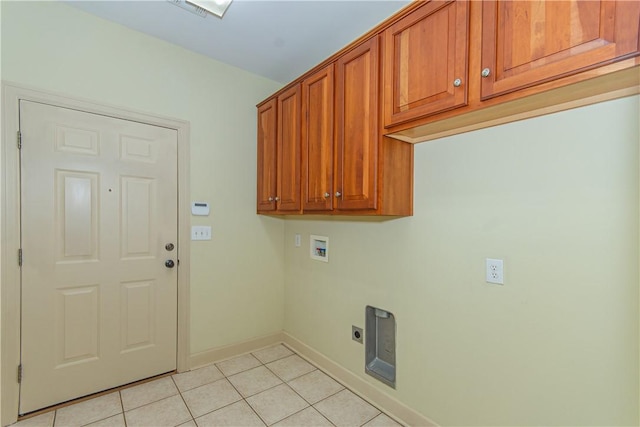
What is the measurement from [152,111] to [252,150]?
85cm

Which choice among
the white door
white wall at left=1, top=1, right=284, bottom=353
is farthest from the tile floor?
white wall at left=1, top=1, right=284, bottom=353

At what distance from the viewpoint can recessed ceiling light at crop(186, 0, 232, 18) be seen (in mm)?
1796

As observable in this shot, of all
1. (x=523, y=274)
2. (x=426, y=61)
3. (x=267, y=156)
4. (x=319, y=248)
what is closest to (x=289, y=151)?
(x=267, y=156)

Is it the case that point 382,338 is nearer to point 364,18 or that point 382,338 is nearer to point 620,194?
point 620,194

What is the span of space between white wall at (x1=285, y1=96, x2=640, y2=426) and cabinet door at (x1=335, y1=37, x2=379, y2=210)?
0.35m

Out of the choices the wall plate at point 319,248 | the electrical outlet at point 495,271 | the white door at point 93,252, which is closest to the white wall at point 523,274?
the electrical outlet at point 495,271

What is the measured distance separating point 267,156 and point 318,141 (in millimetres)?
Result: 759

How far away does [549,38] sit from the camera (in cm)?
105

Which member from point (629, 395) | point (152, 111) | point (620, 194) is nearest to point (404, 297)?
point (629, 395)

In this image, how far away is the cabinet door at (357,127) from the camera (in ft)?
5.42

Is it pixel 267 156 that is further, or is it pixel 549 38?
pixel 267 156

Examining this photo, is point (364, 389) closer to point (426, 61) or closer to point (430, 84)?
point (430, 84)

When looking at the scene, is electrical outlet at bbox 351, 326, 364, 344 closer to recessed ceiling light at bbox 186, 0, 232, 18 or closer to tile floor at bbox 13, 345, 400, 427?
tile floor at bbox 13, 345, 400, 427

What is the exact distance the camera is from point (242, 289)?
276cm
